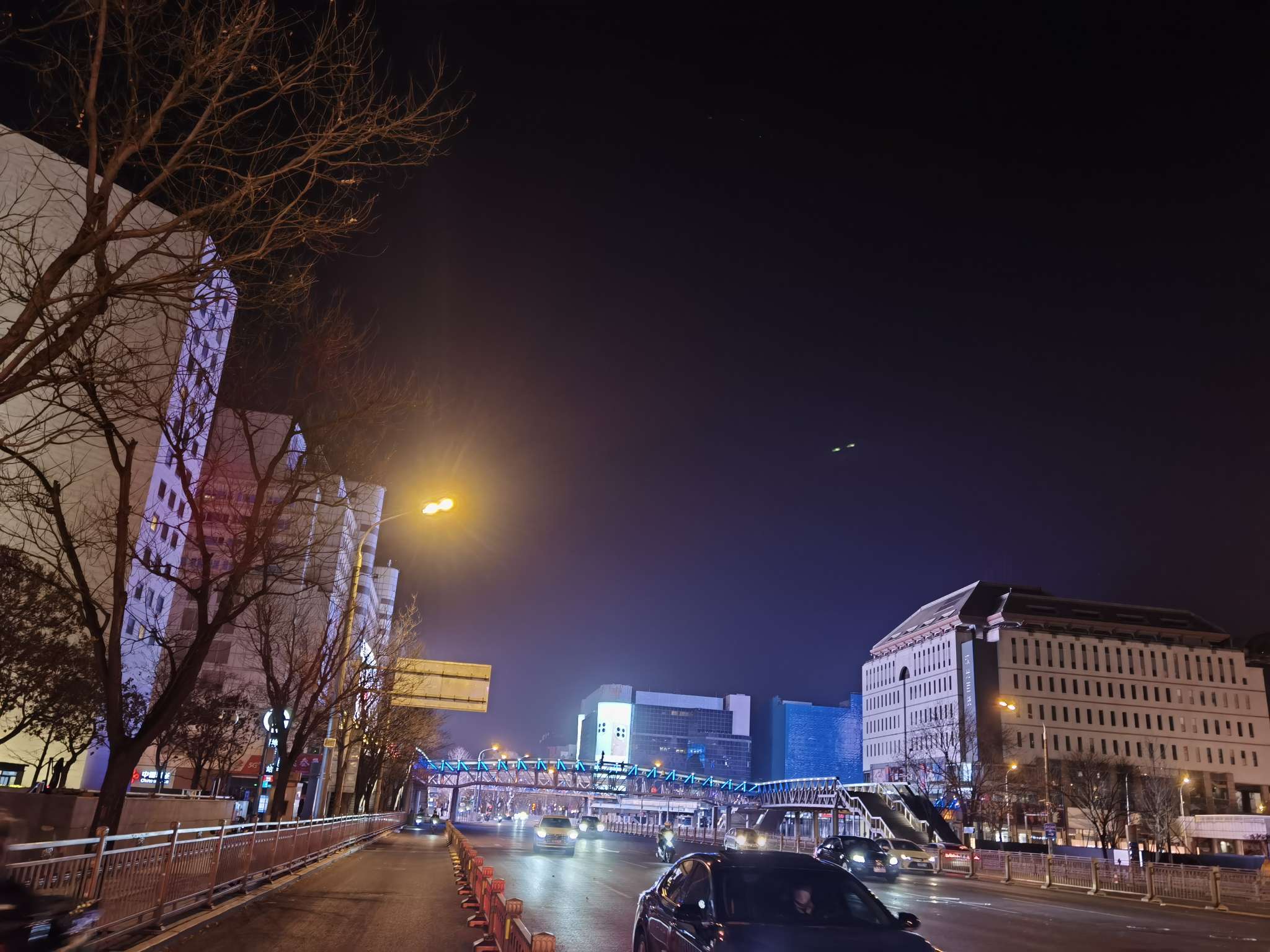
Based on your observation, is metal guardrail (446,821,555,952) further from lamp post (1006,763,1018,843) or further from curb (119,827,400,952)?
lamp post (1006,763,1018,843)

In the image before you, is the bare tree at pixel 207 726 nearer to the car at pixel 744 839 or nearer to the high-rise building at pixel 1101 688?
the car at pixel 744 839

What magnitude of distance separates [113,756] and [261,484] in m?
4.97

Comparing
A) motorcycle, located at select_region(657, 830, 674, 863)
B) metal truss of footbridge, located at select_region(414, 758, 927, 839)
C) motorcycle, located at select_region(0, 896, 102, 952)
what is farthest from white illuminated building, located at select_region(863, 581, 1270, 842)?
motorcycle, located at select_region(0, 896, 102, 952)

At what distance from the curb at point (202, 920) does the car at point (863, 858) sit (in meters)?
20.0

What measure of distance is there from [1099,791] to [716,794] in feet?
262

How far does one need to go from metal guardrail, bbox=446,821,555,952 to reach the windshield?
1671mm

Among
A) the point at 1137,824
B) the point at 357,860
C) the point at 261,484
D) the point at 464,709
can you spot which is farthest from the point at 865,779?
the point at 261,484

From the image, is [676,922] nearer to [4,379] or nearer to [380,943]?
[380,943]

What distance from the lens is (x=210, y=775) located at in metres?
57.6

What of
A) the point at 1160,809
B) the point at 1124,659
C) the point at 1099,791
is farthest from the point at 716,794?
the point at 1160,809

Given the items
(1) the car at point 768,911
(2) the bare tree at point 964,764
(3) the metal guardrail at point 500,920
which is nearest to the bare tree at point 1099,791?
(2) the bare tree at point 964,764

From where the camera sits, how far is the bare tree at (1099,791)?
74812mm

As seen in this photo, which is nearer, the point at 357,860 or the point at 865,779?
the point at 357,860

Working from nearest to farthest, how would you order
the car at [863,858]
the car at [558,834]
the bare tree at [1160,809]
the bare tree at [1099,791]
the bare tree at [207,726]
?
1. the car at [863,858]
2. the car at [558,834]
3. the bare tree at [207,726]
4. the bare tree at [1099,791]
5. the bare tree at [1160,809]
